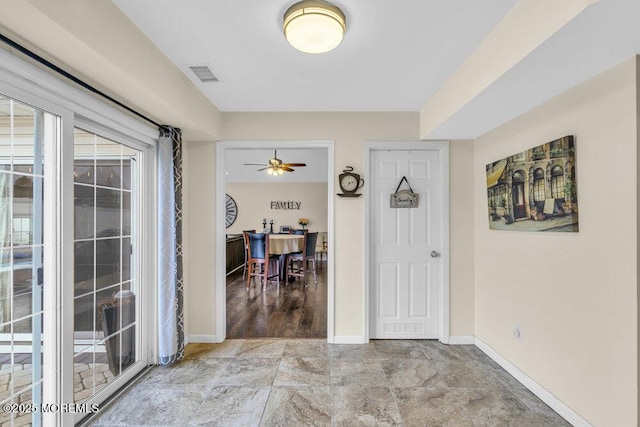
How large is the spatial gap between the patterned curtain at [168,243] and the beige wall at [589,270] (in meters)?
2.88

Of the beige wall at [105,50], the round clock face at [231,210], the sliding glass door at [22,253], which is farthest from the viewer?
the round clock face at [231,210]

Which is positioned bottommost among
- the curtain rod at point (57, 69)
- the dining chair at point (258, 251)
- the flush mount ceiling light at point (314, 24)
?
the dining chair at point (258, 251)

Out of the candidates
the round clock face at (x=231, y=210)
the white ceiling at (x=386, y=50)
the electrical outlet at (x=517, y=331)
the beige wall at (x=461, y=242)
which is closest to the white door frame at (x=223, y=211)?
the white ceiling at (x=386, y=50)

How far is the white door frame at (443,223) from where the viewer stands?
122 inches

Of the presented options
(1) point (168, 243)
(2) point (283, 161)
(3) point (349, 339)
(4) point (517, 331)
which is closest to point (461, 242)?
(4) point (517, 331)

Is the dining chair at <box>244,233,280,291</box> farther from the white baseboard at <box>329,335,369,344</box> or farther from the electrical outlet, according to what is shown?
the electrical outlet

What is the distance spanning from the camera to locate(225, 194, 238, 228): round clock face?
322 inches

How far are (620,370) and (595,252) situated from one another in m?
0.63

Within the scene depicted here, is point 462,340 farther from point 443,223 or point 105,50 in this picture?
point 105,50

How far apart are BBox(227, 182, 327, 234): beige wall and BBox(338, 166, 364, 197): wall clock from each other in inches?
199

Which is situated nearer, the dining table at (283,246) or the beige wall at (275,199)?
the dining table at (283,246)

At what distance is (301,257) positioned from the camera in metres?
6.00

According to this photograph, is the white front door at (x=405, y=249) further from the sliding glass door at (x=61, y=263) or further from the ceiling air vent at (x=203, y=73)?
the sliding glass door at (x=61, y=263)

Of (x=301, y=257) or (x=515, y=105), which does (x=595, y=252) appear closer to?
(x=515, y=105)
